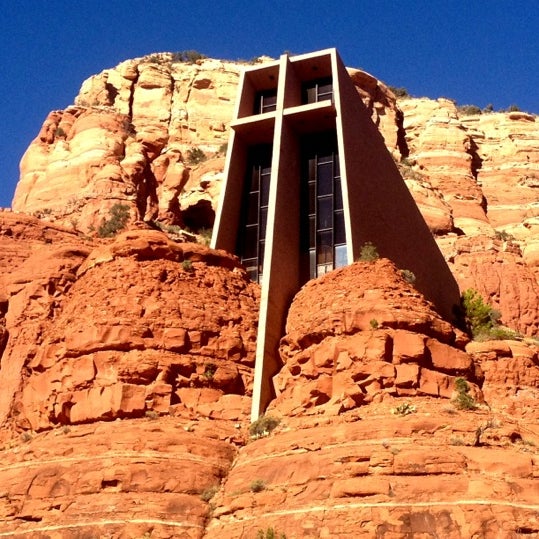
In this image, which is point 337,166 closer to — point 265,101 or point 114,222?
point 265,101

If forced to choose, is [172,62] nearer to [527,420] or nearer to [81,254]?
[81,254]

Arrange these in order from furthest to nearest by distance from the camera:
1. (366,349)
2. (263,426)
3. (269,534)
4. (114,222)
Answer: (114,222), (263,426), (366,349), (269,534)

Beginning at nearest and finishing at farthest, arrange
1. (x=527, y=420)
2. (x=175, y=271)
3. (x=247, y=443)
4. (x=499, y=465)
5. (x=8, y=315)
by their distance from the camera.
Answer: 1. (x=499, y=465)
2. (x=247, y=443)
3. (x=527, y=420)
4. (x=175, y=271)
5. (x=8, y=315)

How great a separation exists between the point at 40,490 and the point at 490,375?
12282mm

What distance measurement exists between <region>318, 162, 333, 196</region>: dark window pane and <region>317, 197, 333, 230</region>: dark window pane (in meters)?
0.30

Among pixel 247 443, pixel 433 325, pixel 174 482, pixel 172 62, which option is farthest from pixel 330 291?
pixel 172 62

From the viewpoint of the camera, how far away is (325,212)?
99.8 feet

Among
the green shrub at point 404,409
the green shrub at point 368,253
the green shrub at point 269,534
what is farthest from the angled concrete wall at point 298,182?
the green shrub at point 269,534

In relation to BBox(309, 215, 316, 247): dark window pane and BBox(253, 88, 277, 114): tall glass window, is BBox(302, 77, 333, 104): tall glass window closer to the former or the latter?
BBox(253, 88, 277, 114): tall glass window

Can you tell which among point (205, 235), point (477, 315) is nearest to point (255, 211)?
point (205, 235)

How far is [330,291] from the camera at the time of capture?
2431 centimetres

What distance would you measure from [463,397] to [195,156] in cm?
3180

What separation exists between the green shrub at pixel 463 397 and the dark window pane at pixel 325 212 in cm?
1007

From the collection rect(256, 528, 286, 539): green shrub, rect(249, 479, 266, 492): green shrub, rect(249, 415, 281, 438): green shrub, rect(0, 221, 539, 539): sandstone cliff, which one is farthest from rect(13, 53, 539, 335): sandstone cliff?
rect(256, 528, 286, 539): green shrub
